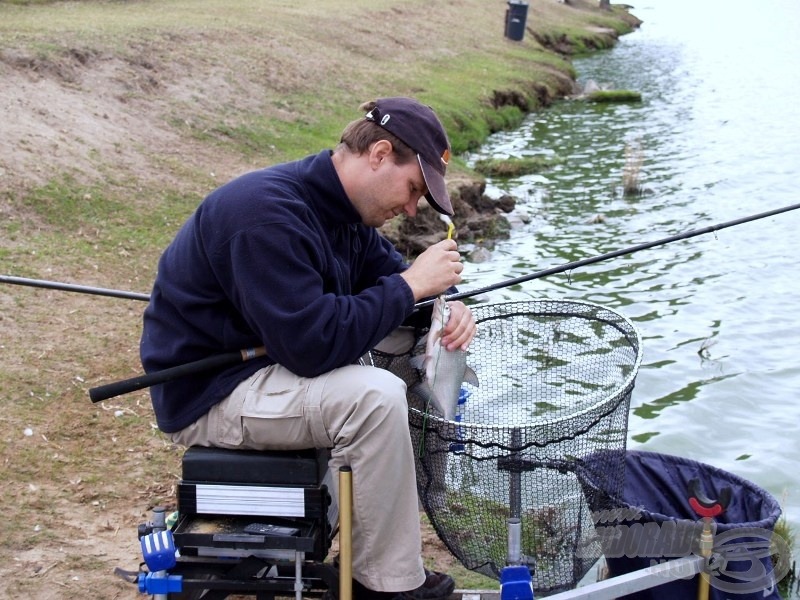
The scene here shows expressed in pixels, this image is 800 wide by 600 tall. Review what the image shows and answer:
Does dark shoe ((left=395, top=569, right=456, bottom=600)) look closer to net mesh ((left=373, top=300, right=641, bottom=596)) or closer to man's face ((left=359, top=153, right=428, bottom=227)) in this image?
net mesh ((left=373, top=300, right=641, bottom=596))

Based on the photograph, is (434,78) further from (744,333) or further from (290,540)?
(290,540)

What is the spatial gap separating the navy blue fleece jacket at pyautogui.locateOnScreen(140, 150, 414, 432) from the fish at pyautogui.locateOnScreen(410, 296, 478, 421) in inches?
12.4

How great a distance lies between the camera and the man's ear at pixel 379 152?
326 centimetres

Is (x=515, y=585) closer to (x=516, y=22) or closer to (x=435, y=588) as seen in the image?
(x=435, y=588)

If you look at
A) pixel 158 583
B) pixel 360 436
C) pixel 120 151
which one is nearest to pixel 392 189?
pixel 360 436

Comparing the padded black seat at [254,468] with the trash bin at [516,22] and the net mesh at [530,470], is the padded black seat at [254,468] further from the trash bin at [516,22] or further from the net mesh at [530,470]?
the trash bin at [516,22]

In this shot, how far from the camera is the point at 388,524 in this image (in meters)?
Answer: 3.06

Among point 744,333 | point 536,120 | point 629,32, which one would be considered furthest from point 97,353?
point 629,32

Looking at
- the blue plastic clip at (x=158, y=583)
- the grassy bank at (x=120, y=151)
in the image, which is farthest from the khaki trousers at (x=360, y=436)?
the grassy bank at (x=120, y=151)

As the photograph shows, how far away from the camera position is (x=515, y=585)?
2.96 m

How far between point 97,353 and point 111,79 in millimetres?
6402

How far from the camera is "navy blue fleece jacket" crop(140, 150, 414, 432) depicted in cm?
301

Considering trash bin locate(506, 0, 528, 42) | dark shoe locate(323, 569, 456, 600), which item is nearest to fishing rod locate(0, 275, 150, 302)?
dark shoe locate(323, 569, 456, 600)

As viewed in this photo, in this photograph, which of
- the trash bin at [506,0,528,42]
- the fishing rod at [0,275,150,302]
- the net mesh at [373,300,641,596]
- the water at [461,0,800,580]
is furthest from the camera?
the trash bin at [506,0,528,42]
